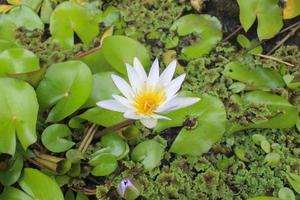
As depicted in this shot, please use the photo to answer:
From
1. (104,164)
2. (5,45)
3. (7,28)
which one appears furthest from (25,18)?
(104,164)

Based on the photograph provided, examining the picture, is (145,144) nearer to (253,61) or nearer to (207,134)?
(207,134)

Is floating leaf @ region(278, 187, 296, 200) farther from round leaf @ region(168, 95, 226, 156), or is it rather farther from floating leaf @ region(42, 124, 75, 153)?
floating leaf @ region(42, 124, 75, 153)

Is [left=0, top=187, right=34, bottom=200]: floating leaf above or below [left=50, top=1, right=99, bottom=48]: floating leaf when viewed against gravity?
below

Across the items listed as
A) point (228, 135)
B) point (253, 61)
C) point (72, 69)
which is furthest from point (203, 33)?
point (72, 69)

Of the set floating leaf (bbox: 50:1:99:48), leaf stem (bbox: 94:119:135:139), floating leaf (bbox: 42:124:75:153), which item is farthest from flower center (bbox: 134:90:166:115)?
floating leaf (bbox: 50:1:99:48)

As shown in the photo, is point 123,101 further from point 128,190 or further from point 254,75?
point 254,75
